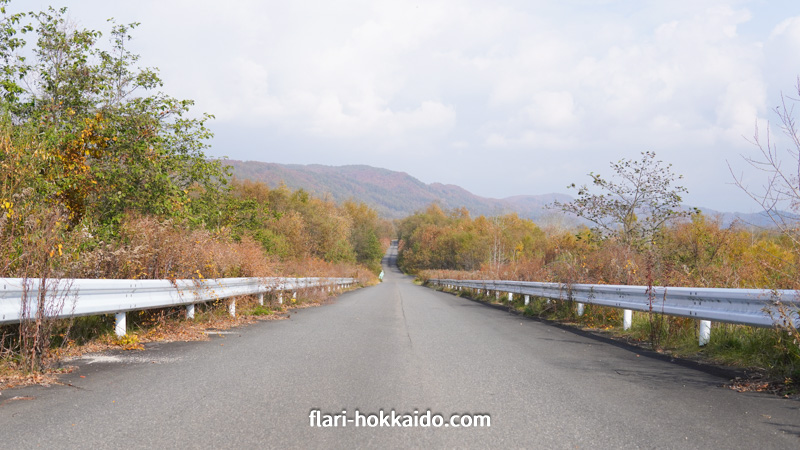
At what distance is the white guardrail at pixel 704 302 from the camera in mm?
5445

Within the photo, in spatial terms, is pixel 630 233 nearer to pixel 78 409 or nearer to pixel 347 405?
pixel 347 405

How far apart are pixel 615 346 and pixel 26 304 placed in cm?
772

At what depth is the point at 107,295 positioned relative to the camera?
6605 mm

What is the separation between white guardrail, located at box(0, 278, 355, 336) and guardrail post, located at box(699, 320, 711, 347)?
25.9ft

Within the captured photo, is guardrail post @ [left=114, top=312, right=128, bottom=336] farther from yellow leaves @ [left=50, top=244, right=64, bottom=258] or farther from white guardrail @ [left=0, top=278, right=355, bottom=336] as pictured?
yellow leaves @ [left=50, top=244, right=64, bottom=258]

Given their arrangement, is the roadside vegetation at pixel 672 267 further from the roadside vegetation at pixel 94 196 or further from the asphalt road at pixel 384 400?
the roadside vegetation at pixel 94 196

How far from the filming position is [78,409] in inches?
152

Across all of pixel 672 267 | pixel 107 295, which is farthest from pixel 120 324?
pixel 672 267

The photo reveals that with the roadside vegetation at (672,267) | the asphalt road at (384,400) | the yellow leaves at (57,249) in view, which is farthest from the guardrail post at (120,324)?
the roadside vegetation at (672,267)

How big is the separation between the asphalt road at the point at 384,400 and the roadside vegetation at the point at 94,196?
1143 mm

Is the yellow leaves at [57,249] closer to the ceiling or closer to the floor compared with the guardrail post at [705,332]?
closer to the ceiling

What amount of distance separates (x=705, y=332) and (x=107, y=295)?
8.09 m

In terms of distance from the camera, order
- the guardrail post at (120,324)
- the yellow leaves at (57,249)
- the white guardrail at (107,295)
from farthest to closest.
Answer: the guardrail post at (120,324) < the yellow leaves at (57,249) < the white guardrail at (107,295)

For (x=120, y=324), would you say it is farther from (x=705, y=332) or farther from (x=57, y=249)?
(x=705, y=332)
